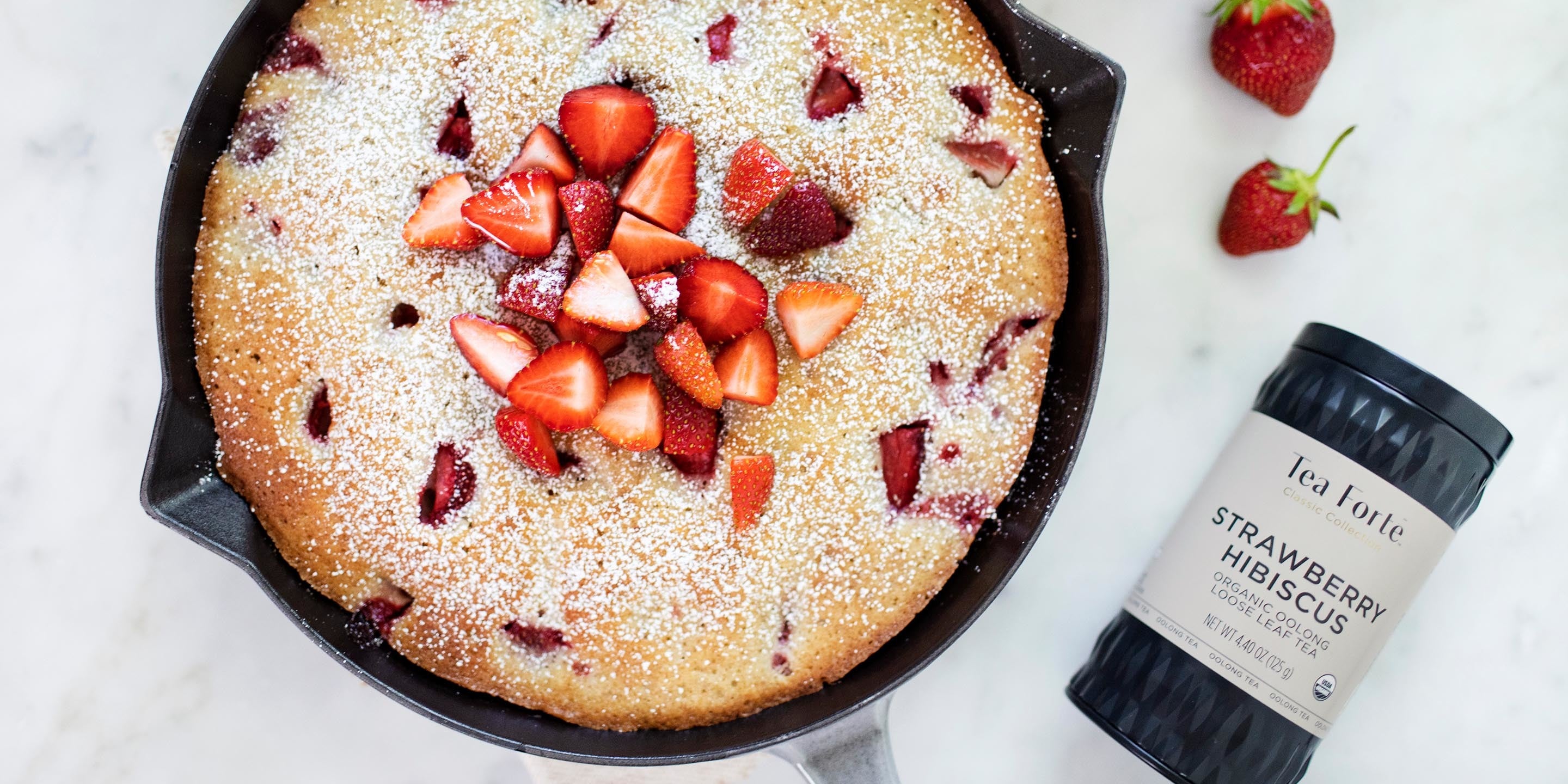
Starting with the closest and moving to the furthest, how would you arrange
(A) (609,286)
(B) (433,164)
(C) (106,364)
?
(A) (609,286)
(B) (433,164)
(C) (106,364)

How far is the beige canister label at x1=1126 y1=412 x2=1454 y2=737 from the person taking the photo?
1228mm

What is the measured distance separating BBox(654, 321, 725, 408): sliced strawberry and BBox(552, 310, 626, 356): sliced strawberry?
0.05 m

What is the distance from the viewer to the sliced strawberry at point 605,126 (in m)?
1.12

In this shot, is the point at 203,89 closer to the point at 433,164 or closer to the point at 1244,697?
the point at 433,164

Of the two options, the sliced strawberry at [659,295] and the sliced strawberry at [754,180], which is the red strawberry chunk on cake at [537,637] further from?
the sliced strawberry at [754,180]

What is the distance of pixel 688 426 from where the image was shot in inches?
45.3

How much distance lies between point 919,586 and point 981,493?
0.14 m

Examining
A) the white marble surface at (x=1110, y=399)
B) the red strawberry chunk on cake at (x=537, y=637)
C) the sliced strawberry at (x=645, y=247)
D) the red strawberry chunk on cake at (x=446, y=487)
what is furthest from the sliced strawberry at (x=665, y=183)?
the white marble surface at (x=1110, y=399)

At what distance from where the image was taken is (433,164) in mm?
1186

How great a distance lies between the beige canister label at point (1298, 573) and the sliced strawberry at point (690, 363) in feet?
2.24

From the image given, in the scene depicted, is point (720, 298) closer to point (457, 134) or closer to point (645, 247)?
point (645, 247)

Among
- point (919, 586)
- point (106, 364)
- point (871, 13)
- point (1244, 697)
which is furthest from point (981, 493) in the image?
point (106, 364)

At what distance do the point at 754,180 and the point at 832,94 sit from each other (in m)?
0.17

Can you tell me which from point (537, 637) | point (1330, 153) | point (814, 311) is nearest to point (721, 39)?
point (814, 311)
